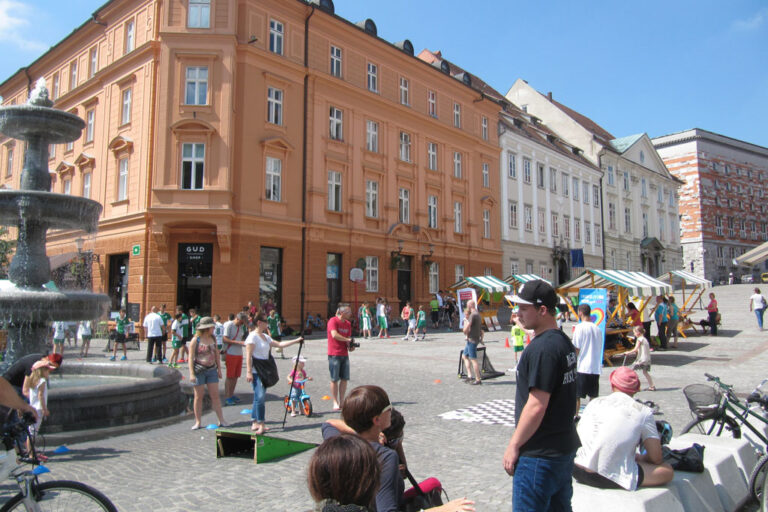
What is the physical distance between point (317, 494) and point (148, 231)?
74.7 ft

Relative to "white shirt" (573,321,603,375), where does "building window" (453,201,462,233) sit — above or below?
above

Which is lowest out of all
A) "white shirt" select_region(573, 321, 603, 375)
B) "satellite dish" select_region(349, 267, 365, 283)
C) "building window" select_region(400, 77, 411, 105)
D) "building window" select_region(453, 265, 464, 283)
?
"white shirt" select_region(573, 321, 603, 375)

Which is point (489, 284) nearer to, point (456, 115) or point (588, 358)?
point (456, 115)

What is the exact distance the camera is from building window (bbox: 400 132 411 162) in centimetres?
3144

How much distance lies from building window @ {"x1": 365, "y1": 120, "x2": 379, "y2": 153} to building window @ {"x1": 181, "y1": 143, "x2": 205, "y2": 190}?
928cm

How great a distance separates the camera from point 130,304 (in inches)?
915

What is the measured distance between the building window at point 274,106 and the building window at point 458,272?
14250 millimetres

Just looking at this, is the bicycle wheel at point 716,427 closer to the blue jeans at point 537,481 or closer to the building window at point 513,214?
the blue jeans at point 537,481

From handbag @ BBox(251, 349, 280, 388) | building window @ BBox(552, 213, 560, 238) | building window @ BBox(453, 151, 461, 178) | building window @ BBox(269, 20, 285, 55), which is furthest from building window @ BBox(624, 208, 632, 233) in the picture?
handbag @ BBox(251, 349, 280, 388)

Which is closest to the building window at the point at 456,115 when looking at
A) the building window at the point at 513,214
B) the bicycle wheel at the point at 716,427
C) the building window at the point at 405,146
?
the building window at the point at 405,146

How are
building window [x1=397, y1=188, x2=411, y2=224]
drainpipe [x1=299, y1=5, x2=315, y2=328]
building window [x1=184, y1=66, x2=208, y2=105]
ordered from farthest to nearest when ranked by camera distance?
building window [x1=397, y1=188, x2=411, y2=224]
drainpipe [x1=299, y1=5, x2=315, y2=328]
building window [x1=184, y1=66, x2=208, y2=105]

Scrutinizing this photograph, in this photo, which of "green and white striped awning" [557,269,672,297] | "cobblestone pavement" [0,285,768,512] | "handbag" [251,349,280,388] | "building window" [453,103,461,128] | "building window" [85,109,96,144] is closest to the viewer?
"cobblestone pavement" [0,285,768,512]

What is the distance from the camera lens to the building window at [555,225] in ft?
145

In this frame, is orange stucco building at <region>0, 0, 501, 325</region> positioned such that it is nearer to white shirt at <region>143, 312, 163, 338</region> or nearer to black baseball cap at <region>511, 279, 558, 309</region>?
white shirt at <region>143, 312, 163, 338</region>
